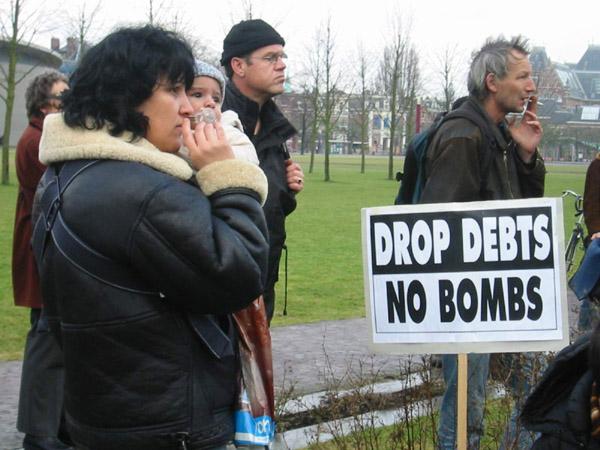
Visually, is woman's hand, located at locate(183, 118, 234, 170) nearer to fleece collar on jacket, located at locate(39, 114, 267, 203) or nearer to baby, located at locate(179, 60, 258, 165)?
fleece collar on jacket, located at locate(39, 114, 267, 203)

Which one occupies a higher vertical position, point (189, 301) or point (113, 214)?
point (113, 214)

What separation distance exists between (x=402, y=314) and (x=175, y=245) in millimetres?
1499

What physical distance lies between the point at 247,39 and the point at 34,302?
177 cm

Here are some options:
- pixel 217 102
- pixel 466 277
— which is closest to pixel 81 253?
pixel 217 102

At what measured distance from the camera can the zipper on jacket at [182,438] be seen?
2197 millimetres

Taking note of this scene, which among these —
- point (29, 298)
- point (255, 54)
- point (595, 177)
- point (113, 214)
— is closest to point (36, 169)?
point (29, 298)

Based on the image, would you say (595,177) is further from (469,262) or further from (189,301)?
(189,301)

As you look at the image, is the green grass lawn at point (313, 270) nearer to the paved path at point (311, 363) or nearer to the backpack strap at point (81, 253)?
the paved path at point (311, 363)

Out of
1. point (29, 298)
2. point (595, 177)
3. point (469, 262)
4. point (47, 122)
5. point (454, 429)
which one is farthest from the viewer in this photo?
point (595, 177)

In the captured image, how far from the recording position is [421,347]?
339 cm

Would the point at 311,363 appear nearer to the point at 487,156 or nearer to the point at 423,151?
the point at 423,151

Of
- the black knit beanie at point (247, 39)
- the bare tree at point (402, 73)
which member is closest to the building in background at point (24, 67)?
the bare tree at point (402, 73)

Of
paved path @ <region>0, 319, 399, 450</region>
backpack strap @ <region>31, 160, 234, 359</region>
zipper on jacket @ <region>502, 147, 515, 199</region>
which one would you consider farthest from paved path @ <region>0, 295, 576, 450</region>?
backpack strap @ <region>31, 160, 234, 359</region>

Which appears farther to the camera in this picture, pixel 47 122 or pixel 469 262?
pixel 469 262
